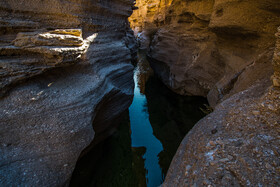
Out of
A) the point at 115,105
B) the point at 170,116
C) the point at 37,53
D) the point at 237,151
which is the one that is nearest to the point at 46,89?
the point at 37,53

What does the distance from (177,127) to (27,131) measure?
15.2 ft

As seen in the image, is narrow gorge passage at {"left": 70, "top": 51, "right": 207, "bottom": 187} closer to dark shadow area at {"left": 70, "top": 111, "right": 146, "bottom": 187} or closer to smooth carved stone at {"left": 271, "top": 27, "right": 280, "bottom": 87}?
dark shadow area at {"left": 70, "top": 111, "right": 146, "bottom": 187}

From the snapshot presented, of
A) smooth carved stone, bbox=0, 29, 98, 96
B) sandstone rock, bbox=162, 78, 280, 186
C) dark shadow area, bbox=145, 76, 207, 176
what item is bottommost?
dark shadow area, bbox=145, 76, 207, 176

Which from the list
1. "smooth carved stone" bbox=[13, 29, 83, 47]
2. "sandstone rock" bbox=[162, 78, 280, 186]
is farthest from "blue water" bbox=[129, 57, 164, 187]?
"smooth carved stone" bbox=[13, 29, 83, 47]

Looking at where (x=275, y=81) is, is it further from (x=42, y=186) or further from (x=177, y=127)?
Answer: (x=177, y=127)

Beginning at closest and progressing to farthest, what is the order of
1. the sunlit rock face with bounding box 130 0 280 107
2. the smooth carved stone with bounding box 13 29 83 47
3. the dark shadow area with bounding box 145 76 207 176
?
the smooth carved stone with bounding box 13 29 83 47 → the sunlit rock face with bounding box 130 0 280 107 → the dark shadow area with bounding box 145 76 207 176

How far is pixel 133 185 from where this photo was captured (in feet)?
11.7

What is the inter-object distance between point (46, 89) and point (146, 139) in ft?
11.5

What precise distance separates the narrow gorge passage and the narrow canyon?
1.3 inches

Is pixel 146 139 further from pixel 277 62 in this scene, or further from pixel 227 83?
pixel 277 62

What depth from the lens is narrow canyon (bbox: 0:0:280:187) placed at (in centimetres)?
190

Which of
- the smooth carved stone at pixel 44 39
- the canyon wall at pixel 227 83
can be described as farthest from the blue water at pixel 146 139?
the smooth carved stone at pixel 44 39

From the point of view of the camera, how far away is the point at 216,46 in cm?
581

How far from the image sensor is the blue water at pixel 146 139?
12.7ft
